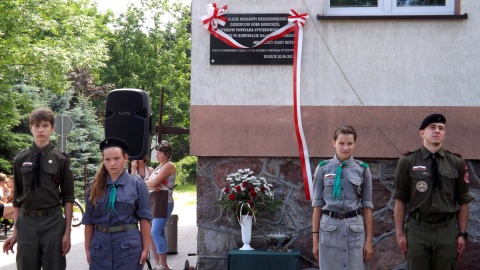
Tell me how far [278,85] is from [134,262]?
3.56m

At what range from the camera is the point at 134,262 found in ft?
22.4

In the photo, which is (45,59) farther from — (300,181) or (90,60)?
(300,181)

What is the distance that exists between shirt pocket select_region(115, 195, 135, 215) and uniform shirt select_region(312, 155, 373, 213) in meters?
1.62

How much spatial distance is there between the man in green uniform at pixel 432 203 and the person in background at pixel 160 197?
5.15 m

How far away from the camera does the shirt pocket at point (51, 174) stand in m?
7.44

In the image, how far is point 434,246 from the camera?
713cm

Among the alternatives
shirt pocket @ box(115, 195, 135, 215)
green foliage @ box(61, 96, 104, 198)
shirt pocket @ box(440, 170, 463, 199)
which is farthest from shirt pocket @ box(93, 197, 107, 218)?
green foliage @ box(61, 96, 104, 198)

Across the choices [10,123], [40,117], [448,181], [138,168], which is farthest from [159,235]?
[10,123]

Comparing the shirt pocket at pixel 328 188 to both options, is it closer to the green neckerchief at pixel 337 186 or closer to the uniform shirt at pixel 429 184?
the green neckerchief at pixel 337 186

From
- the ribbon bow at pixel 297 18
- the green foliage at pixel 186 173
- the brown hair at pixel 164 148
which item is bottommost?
the green foliage at pixel 186 173

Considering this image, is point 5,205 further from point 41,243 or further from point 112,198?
point 112,198

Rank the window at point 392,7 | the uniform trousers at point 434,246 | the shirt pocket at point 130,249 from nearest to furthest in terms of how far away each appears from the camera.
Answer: the shirt pocket at point 130,249
the uniform trousers at point 434,246
the window at point 392,7

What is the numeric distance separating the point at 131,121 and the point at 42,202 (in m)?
3.40

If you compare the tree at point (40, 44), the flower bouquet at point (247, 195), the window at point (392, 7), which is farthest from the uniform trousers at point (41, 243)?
the tree at point (40, 44)
